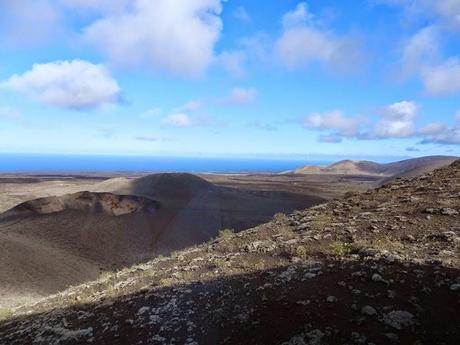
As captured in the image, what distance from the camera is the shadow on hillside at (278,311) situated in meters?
5.50

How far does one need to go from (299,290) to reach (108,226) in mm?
27171

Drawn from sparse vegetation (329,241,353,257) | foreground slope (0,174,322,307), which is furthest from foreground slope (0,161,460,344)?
foreground slope (0,174,322,307)

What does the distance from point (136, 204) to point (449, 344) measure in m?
33.2

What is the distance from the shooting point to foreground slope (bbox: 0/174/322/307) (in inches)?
862

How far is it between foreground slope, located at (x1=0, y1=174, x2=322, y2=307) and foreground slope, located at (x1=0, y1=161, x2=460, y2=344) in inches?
378

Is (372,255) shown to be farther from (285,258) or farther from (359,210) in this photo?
(359,210)

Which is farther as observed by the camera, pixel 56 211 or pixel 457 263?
pixel 56 211

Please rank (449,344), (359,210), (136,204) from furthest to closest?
(136,204) < (359,210) < (449,344)

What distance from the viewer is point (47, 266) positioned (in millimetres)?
22594

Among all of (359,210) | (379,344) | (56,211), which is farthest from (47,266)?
(379,344)

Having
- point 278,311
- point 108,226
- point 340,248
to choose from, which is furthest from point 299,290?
point 108,226

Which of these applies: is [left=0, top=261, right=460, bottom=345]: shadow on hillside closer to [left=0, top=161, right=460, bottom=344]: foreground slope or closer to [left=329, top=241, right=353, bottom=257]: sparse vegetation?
[left=0, top=161, right=460, bottom=344]: foreground slope

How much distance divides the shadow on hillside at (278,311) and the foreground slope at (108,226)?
1054cm

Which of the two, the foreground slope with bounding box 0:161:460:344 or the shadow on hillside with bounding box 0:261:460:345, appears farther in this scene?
the foreground slope with bounding box 0:161:460:344
